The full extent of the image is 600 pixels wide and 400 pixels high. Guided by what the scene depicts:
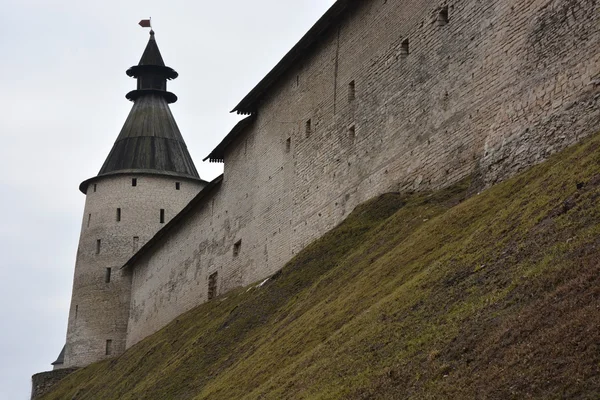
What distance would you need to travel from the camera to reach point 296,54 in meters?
28.9

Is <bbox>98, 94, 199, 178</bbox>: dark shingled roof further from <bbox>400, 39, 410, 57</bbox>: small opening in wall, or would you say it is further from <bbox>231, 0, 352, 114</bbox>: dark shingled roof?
<bbox>400, 39, 410, 57</bbox>: small opening in wall

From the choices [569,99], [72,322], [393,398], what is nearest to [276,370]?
[393,398]

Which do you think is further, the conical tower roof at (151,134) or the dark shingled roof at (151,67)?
the dark shingled roof at (151,67)

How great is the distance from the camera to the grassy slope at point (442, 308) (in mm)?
9570

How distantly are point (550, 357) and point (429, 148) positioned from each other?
1235cm

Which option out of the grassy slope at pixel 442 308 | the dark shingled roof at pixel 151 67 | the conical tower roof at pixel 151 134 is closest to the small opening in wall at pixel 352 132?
the grassy slope at pixel 442 308

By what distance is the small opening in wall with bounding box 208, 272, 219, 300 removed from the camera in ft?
114

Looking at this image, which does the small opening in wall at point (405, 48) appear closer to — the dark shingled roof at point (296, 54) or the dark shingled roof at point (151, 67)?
the dark shingled roof at point (296, 54)

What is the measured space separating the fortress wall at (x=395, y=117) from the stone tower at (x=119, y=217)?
7752 mm

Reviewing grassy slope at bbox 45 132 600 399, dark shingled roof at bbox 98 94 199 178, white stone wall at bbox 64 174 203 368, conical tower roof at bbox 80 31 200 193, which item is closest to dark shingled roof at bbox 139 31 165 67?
conical tower roof at bbox 80 31 200 193

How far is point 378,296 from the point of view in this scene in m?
15.5

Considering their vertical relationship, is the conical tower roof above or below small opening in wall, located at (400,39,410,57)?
above

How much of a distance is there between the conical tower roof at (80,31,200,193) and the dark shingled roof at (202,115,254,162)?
1060 cm

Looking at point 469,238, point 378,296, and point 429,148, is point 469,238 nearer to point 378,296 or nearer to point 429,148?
point 378,296
